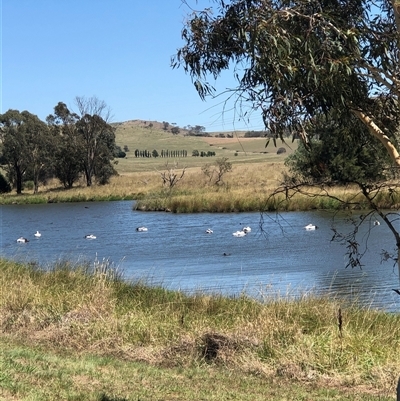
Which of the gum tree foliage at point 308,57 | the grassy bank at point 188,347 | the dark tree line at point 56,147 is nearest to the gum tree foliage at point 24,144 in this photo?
the dark tree line at point 56,147

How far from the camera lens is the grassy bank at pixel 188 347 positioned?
15.5 feet

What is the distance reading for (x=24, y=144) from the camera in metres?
50.5

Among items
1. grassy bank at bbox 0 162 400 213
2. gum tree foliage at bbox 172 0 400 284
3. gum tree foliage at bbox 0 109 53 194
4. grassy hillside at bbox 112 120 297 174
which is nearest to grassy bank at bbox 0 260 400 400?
gum tree foliage at bbox 172 0 400 284

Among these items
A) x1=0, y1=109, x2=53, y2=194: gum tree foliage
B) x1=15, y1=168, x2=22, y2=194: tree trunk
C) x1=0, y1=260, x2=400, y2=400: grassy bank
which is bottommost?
x1=0, y1=260, x2=400, y2=400: grassy bank

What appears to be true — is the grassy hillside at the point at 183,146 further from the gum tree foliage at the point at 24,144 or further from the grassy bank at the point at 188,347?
the grassy bank at the point at 188,347

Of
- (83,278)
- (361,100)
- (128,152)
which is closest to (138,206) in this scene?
(83,278)

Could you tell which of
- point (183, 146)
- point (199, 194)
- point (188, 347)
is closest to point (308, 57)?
point (188, 347)

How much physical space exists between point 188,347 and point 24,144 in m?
46.7

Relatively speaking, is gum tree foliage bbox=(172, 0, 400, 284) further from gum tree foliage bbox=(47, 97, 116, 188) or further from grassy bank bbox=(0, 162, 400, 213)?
gum tree foliage bbox=(47, 97, 116, 188)

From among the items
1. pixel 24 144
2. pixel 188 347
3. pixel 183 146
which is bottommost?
pixel 188 347

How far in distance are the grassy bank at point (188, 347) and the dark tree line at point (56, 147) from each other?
4372cm

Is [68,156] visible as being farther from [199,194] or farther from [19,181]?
[199,194]

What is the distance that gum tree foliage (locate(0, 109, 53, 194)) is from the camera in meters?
50.4

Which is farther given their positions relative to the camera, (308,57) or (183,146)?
(183,146)
